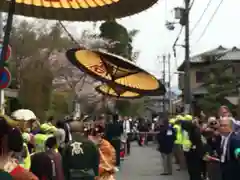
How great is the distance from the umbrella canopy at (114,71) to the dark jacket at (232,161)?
1.53 metres

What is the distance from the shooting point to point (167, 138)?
15.8 meters

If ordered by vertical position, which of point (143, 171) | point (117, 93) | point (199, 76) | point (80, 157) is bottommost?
point (143, 171)

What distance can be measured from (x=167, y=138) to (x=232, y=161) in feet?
23.8

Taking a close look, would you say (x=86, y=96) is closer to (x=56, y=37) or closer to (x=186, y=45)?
(x=56, y=37)

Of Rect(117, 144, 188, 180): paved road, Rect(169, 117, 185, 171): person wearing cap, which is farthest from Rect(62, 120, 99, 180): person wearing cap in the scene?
Rect(117, 144, 188, 180): paved road

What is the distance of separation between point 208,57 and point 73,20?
149 feet

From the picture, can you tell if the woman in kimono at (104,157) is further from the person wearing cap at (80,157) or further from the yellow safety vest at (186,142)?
the yellow safety vest at (186,142)

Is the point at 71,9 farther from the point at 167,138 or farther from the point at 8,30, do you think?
the point at 167,138

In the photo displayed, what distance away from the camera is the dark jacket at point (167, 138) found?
15.9m

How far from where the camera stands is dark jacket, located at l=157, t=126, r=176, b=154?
1587 centimetres

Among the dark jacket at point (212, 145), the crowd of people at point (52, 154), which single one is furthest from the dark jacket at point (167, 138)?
the crowd of people at point (52, 154)

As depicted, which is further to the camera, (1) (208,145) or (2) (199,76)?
(2) (199,76)

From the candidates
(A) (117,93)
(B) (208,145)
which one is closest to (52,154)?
(A) (117,93)

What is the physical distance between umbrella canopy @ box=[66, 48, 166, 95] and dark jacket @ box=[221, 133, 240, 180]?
153 cm
